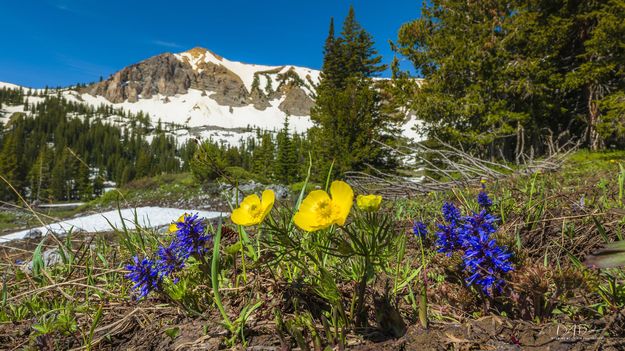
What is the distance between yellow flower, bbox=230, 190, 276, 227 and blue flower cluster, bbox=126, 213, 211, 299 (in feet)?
1.03

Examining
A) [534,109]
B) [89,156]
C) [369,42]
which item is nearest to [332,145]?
[534,109]

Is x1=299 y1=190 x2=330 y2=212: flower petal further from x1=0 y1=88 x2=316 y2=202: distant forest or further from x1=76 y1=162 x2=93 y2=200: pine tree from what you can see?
x1=76 y1=162 x2=93 y2=200: pine tree

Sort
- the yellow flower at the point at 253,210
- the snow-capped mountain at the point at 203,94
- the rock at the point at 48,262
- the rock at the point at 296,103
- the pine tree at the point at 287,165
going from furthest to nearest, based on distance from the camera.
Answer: the rock at the point at 296,103
the snow-capped mountain at the point at 203,94
the pine tree at the point at 287,165
the rock at the point at 48,262
the yellow flower at the point at 253,210

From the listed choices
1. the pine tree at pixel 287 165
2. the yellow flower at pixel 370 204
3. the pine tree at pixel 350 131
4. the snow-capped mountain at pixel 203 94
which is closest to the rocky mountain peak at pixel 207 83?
the snow-capped mountain at pixel 203 94

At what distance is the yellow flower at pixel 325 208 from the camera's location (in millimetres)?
737

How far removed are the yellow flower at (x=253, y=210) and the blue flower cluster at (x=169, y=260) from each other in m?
0.31

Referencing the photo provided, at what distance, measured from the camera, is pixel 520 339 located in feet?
2.79

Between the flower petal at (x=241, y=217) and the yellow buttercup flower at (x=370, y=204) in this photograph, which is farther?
the flower petal at (x=241, y=217)

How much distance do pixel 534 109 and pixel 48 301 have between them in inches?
540

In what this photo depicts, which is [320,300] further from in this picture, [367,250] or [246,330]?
[367,250]

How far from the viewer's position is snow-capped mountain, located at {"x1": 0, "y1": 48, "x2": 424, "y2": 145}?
136 meters

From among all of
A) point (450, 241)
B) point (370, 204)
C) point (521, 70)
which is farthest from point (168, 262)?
point (521, 70)

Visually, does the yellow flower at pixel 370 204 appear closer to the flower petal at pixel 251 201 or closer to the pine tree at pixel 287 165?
the flower petal at pixel 251 201

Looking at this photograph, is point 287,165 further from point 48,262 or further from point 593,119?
point 48,262
